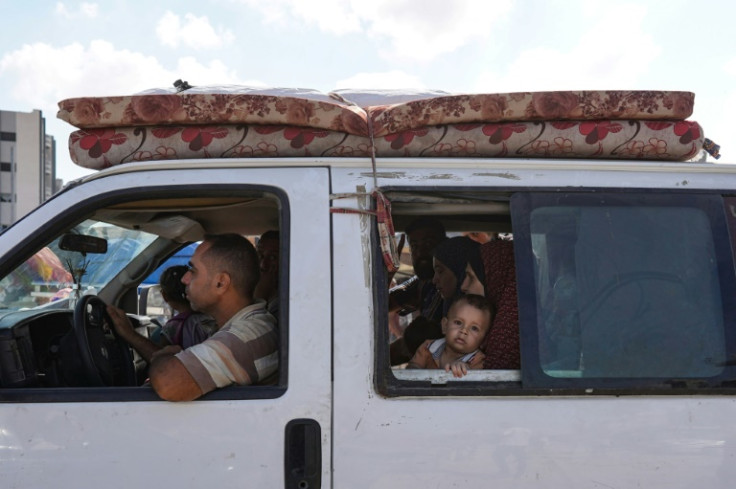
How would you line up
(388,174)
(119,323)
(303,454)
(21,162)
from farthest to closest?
1. (21,162)
2. (119,323)
3. (388,174)
4. (303,454)

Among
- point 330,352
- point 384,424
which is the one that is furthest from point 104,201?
point 384,424

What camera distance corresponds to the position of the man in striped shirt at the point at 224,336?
2129 millimetres

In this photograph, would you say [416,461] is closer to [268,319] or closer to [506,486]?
[506,486]

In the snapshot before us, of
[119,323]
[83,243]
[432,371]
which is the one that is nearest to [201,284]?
[119,323]

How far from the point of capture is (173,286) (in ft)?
12.7

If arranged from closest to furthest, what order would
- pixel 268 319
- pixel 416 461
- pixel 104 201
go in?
pixel 416 461
pixel 104 201
pixel 268 319

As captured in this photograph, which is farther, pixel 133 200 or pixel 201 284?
pixel 201 284

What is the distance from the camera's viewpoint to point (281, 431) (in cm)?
209

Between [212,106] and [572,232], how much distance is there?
1220 mm

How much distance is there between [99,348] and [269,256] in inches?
40.2

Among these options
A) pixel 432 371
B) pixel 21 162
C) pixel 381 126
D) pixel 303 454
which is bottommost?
pixel 303 454

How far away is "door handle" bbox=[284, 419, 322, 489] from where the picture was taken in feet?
6.79

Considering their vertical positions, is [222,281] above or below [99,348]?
above

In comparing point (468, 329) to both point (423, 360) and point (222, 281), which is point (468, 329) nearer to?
point (423, 360)
